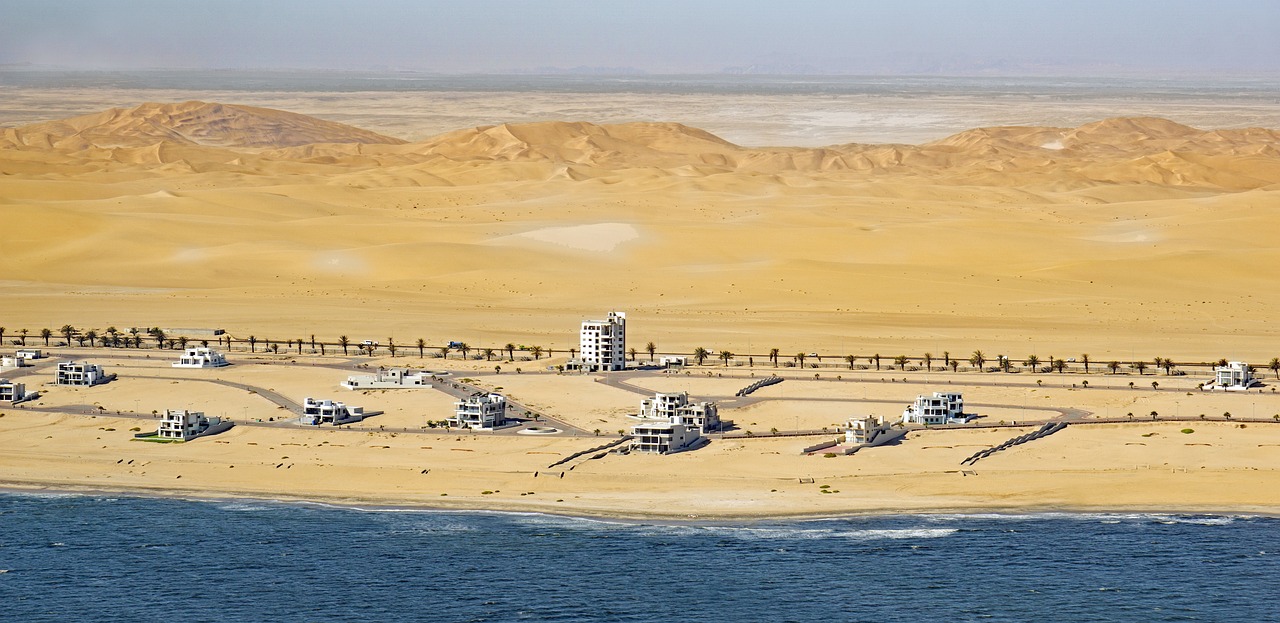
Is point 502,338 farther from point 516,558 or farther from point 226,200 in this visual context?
point 226,200

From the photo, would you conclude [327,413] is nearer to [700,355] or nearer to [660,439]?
[660,439]

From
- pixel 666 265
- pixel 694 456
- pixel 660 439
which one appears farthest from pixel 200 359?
pixel 666 265

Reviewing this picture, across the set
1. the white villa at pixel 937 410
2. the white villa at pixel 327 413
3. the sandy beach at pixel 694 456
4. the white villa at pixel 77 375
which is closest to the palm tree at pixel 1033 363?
the sandy beach at pixel 694 456

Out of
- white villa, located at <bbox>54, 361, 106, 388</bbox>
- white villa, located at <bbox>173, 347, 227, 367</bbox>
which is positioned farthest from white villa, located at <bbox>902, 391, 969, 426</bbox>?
white villa, located at <bbox>54, 361, 106, 388</bbox>

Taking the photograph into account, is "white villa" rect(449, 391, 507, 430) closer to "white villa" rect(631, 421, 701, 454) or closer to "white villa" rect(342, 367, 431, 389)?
"white villa" rect(631, 421, 701, 454)

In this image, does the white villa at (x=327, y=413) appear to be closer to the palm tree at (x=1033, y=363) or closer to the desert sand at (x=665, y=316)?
the desert sand at (x=665, y=316)

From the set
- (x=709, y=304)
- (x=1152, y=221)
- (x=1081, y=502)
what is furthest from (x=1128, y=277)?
(x=1081, y=502)
